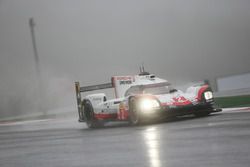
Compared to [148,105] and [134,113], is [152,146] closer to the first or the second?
[148,105]

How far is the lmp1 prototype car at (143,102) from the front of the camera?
11.9m

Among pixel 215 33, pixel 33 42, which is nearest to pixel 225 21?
pixel 215 33

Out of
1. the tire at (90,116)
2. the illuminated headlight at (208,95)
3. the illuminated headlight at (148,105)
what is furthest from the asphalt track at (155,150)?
the tire at (90,116)

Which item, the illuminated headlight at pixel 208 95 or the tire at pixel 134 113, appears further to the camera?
the illuminated headlight at pixel 208 95

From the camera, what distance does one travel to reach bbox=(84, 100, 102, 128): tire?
540 inches

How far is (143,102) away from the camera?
39.2 feet

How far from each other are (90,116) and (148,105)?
2.38m

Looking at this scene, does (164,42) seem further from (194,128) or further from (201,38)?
(194,128)

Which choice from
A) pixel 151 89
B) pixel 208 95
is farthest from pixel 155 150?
pixel 151 89

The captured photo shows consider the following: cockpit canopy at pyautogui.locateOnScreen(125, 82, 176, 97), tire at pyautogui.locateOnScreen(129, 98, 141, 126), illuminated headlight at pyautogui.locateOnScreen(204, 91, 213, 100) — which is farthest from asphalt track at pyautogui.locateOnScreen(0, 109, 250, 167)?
cockpit canopy at pyautogui.locateOnScreen(125, 82, 176, 97)

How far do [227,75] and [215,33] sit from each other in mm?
1872

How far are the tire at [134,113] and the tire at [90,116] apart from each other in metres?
1.68

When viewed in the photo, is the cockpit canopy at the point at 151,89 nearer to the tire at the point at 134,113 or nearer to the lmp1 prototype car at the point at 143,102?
the lmp1 prototype car at the point at 143,102

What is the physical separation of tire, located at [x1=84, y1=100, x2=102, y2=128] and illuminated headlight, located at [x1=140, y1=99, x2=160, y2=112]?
210cm
